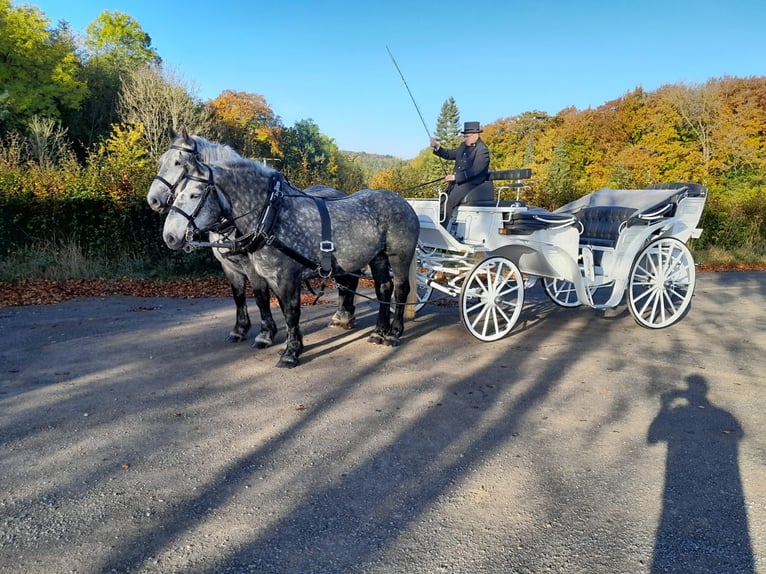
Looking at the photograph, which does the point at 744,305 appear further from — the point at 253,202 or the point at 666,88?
the point at 666,88

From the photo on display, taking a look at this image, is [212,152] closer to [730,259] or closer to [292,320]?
[292,320]

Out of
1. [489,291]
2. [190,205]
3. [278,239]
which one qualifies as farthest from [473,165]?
[190,205]

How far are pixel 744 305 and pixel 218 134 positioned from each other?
29136 millimetres

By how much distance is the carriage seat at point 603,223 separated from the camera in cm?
690

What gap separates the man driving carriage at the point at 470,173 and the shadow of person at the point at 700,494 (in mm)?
3491

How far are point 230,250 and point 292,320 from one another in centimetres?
92

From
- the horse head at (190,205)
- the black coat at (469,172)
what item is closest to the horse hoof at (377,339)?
the black coat at (469,172)

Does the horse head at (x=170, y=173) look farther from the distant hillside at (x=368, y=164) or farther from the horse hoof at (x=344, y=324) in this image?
the distant hillside at (x=368, y=164)

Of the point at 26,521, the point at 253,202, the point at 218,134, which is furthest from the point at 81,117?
the point at 26,521

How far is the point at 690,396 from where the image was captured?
461 cm

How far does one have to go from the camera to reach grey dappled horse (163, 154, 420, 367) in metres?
4.48

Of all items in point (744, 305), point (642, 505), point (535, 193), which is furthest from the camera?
point (535, 193)

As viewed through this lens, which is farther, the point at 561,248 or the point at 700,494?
the point at 561,248

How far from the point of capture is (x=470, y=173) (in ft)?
22.4
